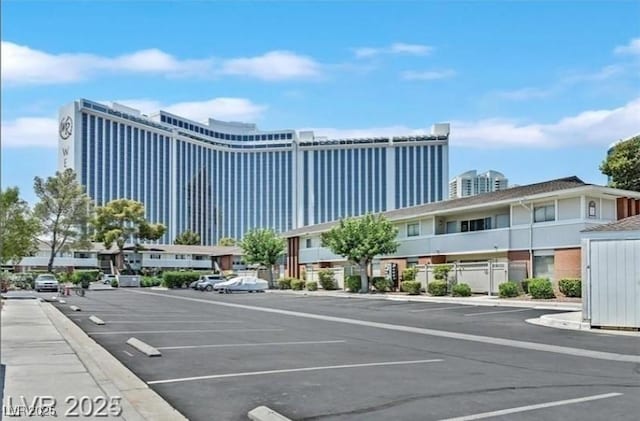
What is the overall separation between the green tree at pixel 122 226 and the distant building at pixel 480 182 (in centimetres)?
3668

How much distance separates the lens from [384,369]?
11.1 metres

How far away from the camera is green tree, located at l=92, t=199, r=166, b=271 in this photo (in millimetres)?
79500

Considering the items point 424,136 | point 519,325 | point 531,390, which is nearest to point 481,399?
point 531,390

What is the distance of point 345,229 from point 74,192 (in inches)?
1256

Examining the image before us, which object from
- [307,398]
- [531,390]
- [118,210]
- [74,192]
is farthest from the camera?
[118,210]

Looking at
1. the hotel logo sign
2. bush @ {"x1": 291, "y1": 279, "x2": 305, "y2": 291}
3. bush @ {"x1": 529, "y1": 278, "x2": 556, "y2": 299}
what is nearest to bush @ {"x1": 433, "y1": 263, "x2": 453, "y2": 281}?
bush @ {"x1": 529, "y1": 278, "x2": 556, "y2": 299}

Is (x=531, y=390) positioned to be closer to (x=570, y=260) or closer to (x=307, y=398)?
(x=307, y=398)

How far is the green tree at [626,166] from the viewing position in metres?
47.0

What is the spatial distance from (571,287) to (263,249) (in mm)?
35578

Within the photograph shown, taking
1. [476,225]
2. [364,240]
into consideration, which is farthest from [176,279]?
[476,225]

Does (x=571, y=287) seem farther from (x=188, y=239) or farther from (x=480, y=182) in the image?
(x=188, y=239)

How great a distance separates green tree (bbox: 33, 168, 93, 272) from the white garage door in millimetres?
54651

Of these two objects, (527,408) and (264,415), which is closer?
(264,415)

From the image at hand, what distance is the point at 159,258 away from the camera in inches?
3984
